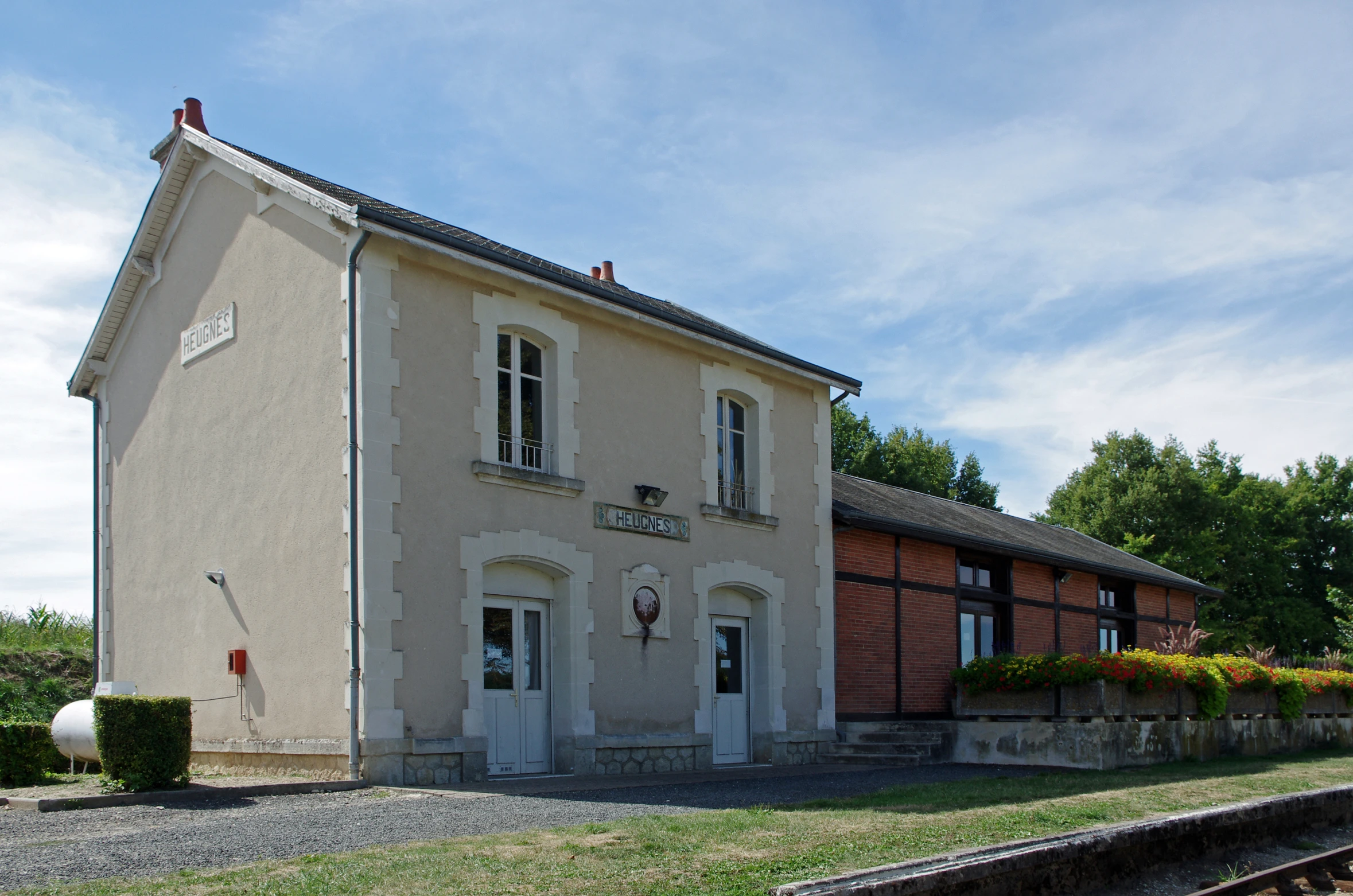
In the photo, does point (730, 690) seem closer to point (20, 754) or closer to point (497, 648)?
point (497, 648)

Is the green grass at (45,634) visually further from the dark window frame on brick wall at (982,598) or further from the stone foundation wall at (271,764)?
the dark window frame on brick wall at (982,598)

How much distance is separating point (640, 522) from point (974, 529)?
8828mm

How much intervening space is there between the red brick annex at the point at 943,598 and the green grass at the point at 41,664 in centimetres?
1098

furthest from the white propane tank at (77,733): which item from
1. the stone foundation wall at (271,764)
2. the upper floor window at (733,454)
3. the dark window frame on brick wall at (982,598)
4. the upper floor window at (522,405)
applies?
the dark window frame on brick wall at (982,598)

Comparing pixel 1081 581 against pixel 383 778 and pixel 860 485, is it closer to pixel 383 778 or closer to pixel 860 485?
pixel 860 485

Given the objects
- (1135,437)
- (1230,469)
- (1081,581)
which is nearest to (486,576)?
(1081,581)

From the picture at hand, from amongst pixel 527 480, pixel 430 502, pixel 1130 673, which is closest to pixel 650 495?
pixel 527 480

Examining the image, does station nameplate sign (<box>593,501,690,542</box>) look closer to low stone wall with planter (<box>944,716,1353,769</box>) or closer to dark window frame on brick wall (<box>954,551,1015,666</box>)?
low stone wall with planter (<box>944,716,1353,769</box>)

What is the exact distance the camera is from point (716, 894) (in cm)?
560

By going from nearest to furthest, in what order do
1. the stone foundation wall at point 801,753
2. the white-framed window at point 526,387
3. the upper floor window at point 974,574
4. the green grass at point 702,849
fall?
the green grass at point 702,849, the white-framed window at point 526,387, the stone foundation wall at point 801,753, the upper floor window at point 974,574

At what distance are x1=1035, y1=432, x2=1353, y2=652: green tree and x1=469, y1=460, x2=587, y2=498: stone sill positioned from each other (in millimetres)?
32310

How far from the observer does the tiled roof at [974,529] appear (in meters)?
16.9

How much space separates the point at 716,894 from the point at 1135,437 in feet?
142

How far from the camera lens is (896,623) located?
1697 centimetres
